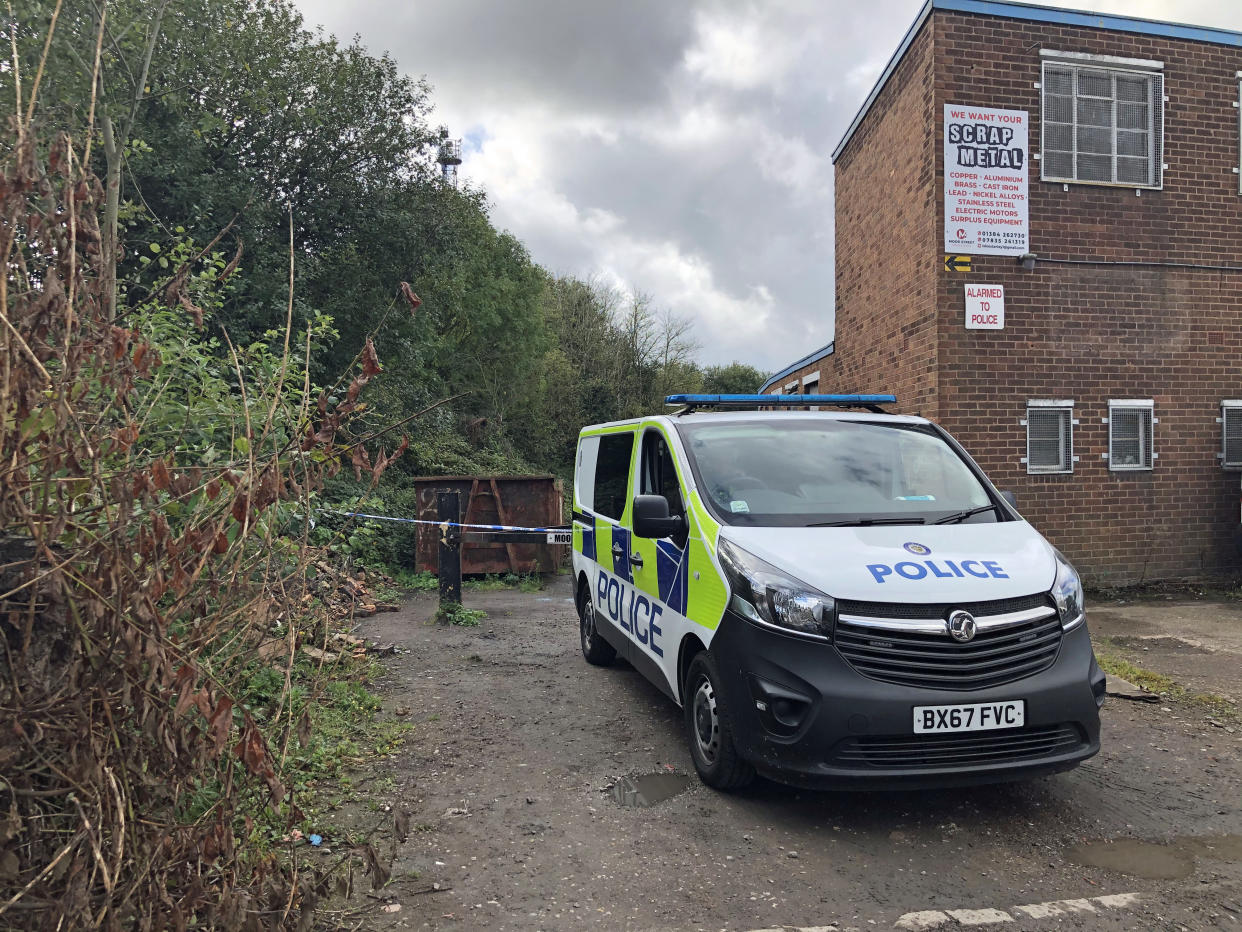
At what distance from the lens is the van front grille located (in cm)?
362

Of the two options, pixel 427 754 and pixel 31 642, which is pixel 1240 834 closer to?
pixel 427 754

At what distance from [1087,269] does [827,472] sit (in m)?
8.16

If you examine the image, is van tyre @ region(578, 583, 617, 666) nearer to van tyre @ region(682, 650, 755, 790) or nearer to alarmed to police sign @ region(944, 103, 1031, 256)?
van tyre @ region(682, 650, 755, 790)

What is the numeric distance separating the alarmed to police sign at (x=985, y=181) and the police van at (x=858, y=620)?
6.77m

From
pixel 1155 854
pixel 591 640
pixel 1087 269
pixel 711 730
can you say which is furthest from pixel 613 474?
pixel 1087 269

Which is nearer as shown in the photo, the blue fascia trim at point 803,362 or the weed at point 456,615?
the weed at point 456,615

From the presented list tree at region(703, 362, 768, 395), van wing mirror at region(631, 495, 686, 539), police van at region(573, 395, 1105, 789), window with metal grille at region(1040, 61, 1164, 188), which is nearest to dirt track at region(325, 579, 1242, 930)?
police van at region(573, 395, 1105, 789)

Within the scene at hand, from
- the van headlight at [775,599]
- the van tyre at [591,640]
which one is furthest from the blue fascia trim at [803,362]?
the van headlight at [775,599]

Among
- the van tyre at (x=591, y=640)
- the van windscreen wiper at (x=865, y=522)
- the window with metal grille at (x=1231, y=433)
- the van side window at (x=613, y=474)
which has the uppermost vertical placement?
the window with metal grille at (x=1231, y=433)

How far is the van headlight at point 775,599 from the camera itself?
3664 mm

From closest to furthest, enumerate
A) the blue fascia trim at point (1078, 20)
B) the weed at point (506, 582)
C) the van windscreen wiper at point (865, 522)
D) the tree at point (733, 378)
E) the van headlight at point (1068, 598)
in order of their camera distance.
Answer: the van headlight at point (1068, 598)
the van windscreen wiper at point (865, 522)
the blue fascia trim at point (1078, 20)
the weed at point (506, 582)
the tree at point (733, 378)

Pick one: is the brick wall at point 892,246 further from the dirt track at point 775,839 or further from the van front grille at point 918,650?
the van front grille at point 918,650

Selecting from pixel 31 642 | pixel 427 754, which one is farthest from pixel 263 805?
pixel 427 754

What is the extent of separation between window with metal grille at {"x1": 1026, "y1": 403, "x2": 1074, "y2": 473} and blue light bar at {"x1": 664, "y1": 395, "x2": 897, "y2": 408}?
18.6 feet
